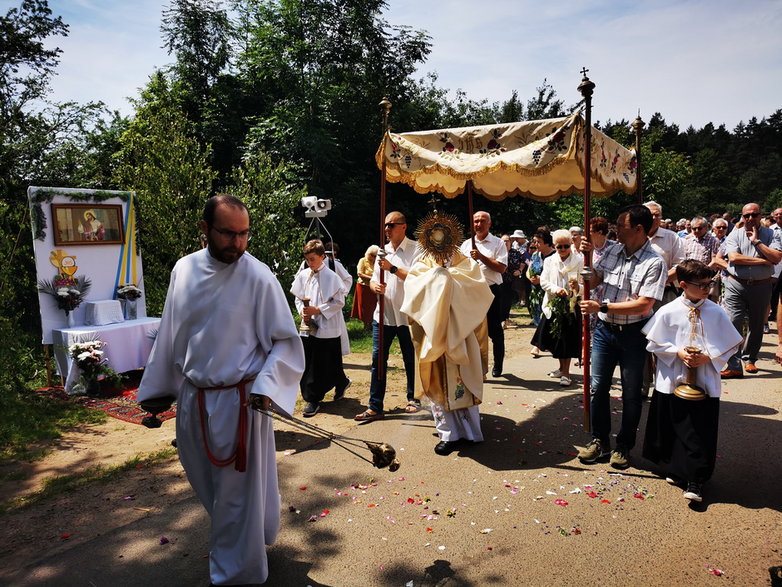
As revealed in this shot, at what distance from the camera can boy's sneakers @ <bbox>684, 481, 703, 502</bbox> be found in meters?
4.05

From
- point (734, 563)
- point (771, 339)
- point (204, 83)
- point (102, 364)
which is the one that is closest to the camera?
point (734, 563)

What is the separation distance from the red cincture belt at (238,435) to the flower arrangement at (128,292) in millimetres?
7048

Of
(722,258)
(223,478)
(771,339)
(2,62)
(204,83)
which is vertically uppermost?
(204,83)

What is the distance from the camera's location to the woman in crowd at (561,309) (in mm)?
7430

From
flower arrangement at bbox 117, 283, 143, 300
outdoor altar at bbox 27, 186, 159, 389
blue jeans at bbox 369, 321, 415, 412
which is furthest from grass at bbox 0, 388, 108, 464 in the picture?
blue jeans at bbox 369, 321, 415, 412

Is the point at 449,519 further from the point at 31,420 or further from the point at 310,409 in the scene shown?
the point at 31,420

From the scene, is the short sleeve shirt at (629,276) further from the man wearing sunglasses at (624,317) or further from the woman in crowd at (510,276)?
the woman in crowd at (510,276)

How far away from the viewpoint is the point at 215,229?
313cm

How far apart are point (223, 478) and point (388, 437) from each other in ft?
9.09

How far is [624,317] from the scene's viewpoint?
4676mm

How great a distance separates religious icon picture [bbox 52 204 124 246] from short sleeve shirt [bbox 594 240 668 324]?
26.2 ft

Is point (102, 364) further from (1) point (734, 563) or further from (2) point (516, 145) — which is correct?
(1) point (734, 563)

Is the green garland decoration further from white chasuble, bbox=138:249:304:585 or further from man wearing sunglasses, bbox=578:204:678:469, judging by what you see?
white chasuble, bbox=138:249:304:585

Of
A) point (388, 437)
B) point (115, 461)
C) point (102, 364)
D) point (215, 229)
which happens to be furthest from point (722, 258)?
point (102, 364)
